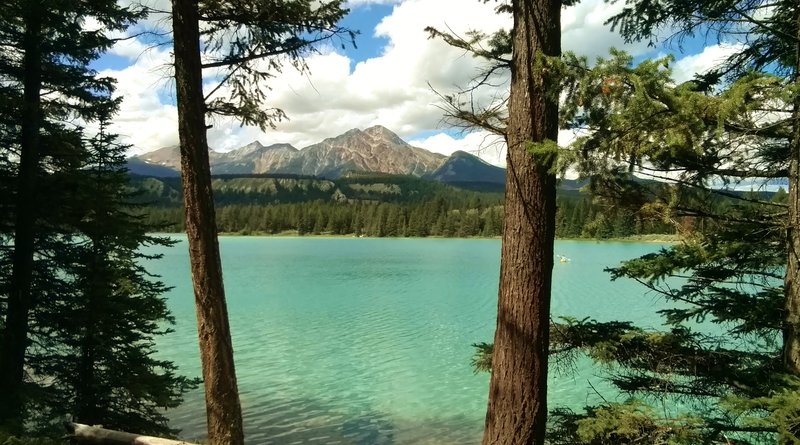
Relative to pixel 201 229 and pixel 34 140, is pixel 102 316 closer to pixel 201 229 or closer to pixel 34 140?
pixel 34 140

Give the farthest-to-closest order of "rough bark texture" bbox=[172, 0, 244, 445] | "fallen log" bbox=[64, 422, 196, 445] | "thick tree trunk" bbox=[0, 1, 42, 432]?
"thick tree trunk" bbox=[0, 1, 42, 432] < "fallen log" bbox=[64, 422, 196, 445] < "rough bark texture" bbox=[172, 0, 244, 445]

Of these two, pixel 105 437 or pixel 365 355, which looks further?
pixel 365 355

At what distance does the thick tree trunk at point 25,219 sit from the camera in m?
7.80

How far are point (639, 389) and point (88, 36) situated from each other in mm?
9828

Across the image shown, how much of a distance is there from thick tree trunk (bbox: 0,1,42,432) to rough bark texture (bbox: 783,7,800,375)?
9.78m

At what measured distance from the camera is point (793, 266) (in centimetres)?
342

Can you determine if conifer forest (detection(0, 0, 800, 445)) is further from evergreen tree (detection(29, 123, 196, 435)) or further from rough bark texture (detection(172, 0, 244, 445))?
evergreen tree (detection(29, 123, 196, 435))

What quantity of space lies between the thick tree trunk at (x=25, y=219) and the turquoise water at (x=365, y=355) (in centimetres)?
369

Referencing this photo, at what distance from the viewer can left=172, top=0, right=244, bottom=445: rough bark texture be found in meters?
4.66

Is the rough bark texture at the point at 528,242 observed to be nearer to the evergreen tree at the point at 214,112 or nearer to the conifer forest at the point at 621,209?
the conifer forest at the point at 621,209

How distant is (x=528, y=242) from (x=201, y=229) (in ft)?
10.2

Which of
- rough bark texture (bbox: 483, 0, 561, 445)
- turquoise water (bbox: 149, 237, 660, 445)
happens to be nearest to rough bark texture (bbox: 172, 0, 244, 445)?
rough bark texture (bbox: 483, 0, 561, 445)

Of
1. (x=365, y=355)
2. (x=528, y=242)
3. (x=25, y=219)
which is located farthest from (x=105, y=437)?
(x=365, y=355)

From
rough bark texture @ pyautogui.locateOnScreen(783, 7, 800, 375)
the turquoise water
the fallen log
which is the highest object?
rough bark texture @ pyautogui.locateOnScreen(783, 7, 800, 375)
